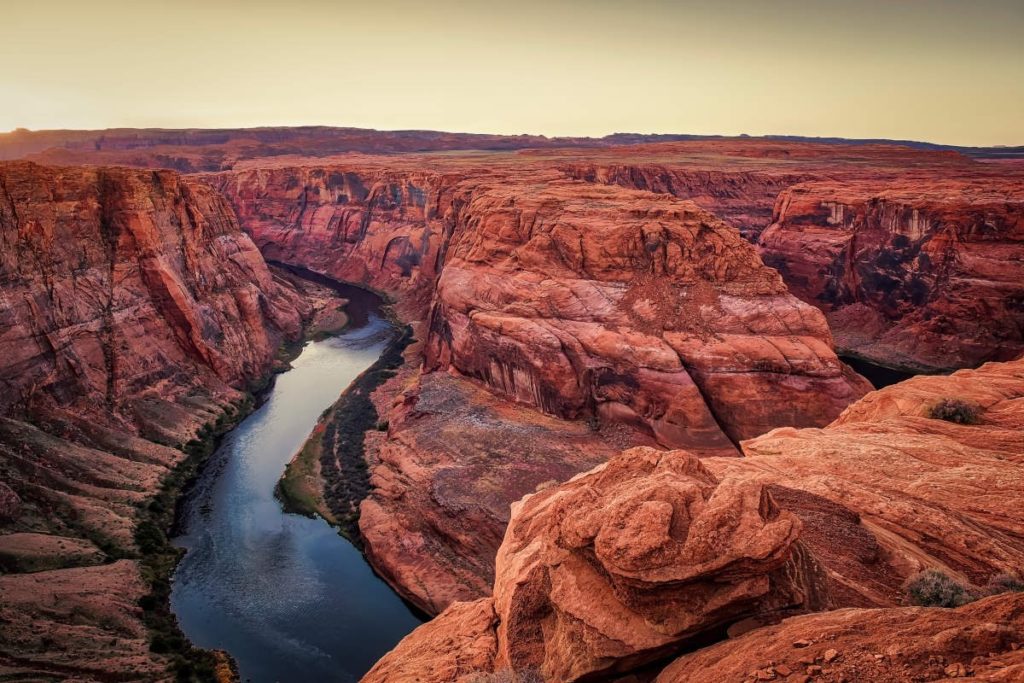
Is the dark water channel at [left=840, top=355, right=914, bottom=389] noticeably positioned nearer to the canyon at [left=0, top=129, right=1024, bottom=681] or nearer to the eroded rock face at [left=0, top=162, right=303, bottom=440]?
the canyon at [left=0, top=129, right=1024, bottom=681]

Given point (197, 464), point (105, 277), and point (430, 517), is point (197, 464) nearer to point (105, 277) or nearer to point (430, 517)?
point (105, 277)

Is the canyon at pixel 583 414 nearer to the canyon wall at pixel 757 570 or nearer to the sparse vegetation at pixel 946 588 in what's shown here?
the canyon wall at pixel 757 570

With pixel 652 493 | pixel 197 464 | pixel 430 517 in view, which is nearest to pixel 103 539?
pixel 197 464

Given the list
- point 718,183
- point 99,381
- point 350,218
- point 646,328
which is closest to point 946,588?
point 646,328

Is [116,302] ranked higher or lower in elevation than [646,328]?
higher

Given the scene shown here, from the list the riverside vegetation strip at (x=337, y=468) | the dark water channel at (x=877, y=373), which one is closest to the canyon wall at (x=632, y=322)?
the riverside vegetation strip at (x=337, y=468)

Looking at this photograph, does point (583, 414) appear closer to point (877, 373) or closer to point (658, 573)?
point (658, 573)
